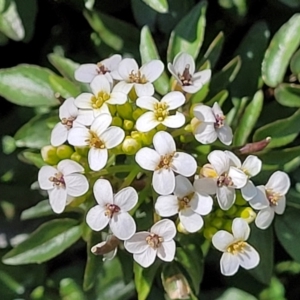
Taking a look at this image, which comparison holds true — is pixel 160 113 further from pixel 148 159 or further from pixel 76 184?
pixel 76 184

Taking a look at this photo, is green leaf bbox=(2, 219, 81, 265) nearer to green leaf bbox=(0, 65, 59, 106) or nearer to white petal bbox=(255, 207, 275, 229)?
green leaf bbox=(0, 65, 59, 106)

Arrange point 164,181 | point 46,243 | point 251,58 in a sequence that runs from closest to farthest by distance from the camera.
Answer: point 164,181
point 46,243
point 251,58

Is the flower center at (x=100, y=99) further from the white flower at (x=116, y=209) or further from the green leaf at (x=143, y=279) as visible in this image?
the green leaf at (x=143, y=279)

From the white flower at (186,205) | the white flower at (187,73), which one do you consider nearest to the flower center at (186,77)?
the white flower at (187,73)

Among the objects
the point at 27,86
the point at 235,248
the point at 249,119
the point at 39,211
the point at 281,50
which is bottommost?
the point at 39,211

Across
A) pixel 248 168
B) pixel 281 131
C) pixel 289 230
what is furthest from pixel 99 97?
pixel 289 230

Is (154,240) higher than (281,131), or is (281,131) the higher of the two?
(281,131)

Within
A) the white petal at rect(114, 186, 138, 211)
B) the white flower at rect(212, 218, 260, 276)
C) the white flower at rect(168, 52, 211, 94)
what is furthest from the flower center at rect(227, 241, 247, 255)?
the white flower at rect(168, 52, 211, 94)
